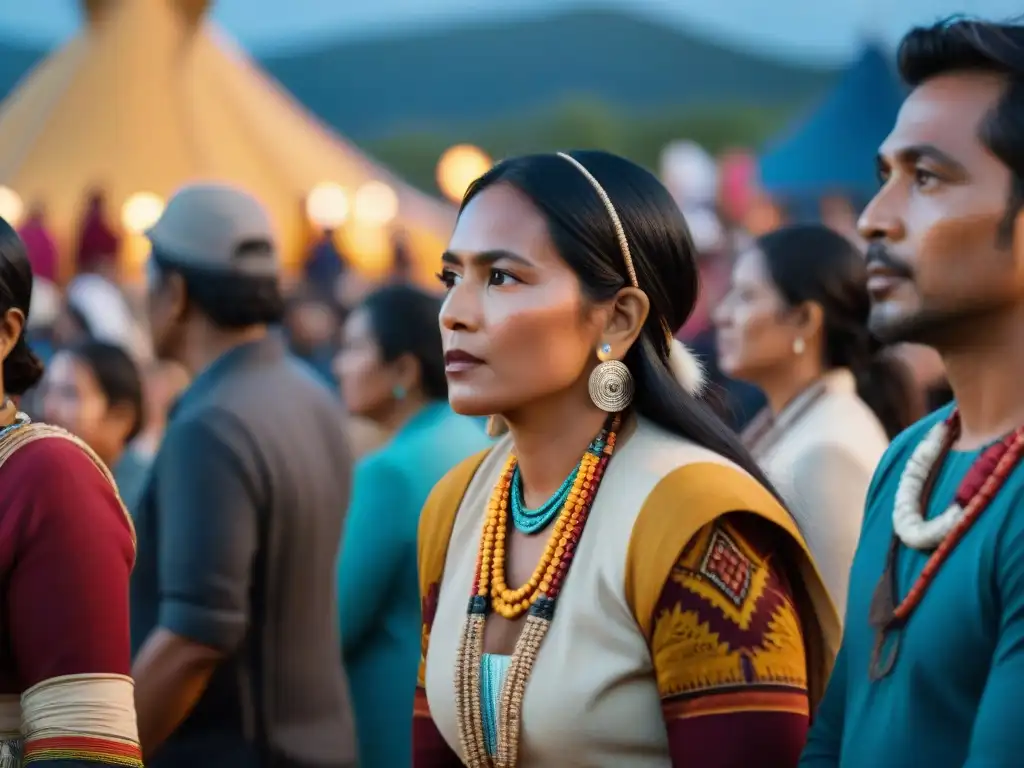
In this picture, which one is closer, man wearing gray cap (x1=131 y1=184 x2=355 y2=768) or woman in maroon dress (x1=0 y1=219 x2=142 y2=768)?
woman in maroon dress (x1=0 y1=219 x2=142 y2=768)

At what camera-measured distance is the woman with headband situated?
2154 mm

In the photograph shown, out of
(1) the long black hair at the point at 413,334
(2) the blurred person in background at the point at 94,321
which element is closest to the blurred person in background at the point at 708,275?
(1) the long black hair at the point at 413,334

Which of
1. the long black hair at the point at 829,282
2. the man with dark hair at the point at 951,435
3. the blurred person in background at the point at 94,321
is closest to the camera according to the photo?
the man with dark hair at the point at 951,435

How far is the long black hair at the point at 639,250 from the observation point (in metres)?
2.38

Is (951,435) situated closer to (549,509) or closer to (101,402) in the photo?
(549,509)

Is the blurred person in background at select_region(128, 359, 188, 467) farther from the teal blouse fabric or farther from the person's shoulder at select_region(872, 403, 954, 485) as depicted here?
the person's shoulder at select_region(872, 403, 954, 485)

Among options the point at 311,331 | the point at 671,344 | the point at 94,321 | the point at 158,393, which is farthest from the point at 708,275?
the point at 671,344

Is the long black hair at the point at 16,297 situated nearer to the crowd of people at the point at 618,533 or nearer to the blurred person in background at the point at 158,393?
the crowd of people at the point at 618,533

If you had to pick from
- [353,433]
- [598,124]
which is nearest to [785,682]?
[353,433]

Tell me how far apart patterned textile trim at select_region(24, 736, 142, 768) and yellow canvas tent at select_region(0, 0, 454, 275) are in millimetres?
15685

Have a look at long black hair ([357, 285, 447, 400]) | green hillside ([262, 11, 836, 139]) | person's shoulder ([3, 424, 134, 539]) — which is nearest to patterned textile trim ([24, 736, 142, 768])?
person's shoulder ([3, 424, 134, 539])

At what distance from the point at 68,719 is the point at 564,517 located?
80 centimetres

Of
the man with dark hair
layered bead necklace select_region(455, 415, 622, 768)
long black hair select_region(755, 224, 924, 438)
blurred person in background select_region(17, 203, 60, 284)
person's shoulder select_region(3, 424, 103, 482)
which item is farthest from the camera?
blurred person in background select_region(17, 203, 60, 284)

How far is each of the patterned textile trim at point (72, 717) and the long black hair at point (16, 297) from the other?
594 mm
